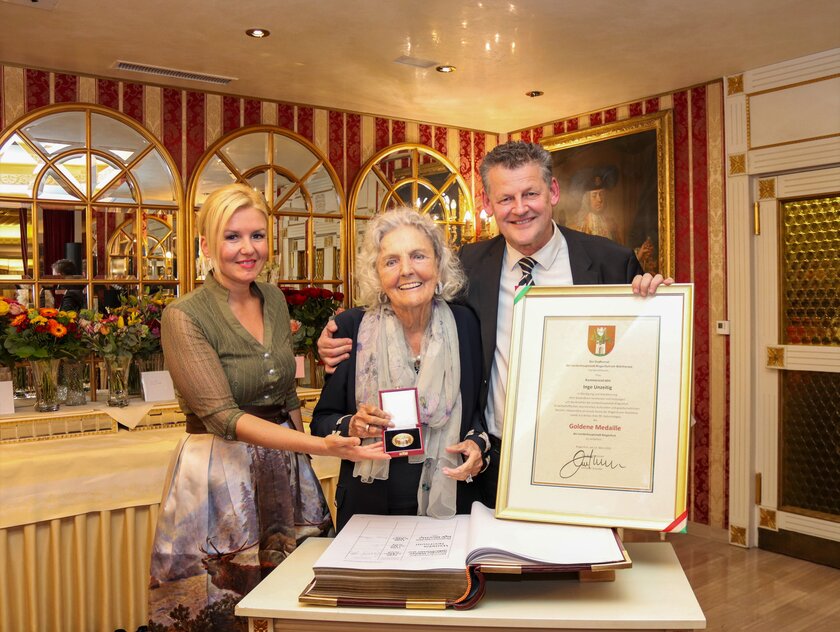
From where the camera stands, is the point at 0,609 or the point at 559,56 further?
the point at 559,56

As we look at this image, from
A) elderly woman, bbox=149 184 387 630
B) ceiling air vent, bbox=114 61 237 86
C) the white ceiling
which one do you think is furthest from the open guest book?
ceiling air vent, bbox=114 61 237 86

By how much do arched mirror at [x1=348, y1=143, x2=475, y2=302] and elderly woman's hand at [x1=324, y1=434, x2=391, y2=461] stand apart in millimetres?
4161

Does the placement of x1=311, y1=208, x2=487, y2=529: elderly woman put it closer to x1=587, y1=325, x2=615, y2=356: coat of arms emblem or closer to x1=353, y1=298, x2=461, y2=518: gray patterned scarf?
x1=353, y1=298, x2=461, y2=518: gray patterned scarf

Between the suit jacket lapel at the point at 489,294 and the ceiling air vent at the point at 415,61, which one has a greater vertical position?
the ceiling air vent at the point at 415,61

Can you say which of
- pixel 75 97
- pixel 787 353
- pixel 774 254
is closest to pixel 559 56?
pixel 774 254

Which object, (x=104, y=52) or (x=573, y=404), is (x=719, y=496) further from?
(x=104, y=52)

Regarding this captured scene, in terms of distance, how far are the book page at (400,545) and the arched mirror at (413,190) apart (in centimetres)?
429

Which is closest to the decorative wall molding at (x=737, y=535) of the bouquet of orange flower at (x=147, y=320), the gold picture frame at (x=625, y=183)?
the gold picture frame at (x=625, y=183)

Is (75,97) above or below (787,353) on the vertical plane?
above

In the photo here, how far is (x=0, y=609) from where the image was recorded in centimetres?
299

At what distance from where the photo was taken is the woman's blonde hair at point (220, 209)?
2064 millimetres

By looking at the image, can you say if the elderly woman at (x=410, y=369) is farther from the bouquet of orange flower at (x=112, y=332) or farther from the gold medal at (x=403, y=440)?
the bouquet of orange flower at (x=112, y=332)

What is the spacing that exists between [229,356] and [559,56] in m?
3.16

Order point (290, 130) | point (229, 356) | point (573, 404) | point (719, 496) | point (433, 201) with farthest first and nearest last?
point (433, 201) < point (290, 130) < point (719, 496) < point (229, 356) < point (573, 404)
